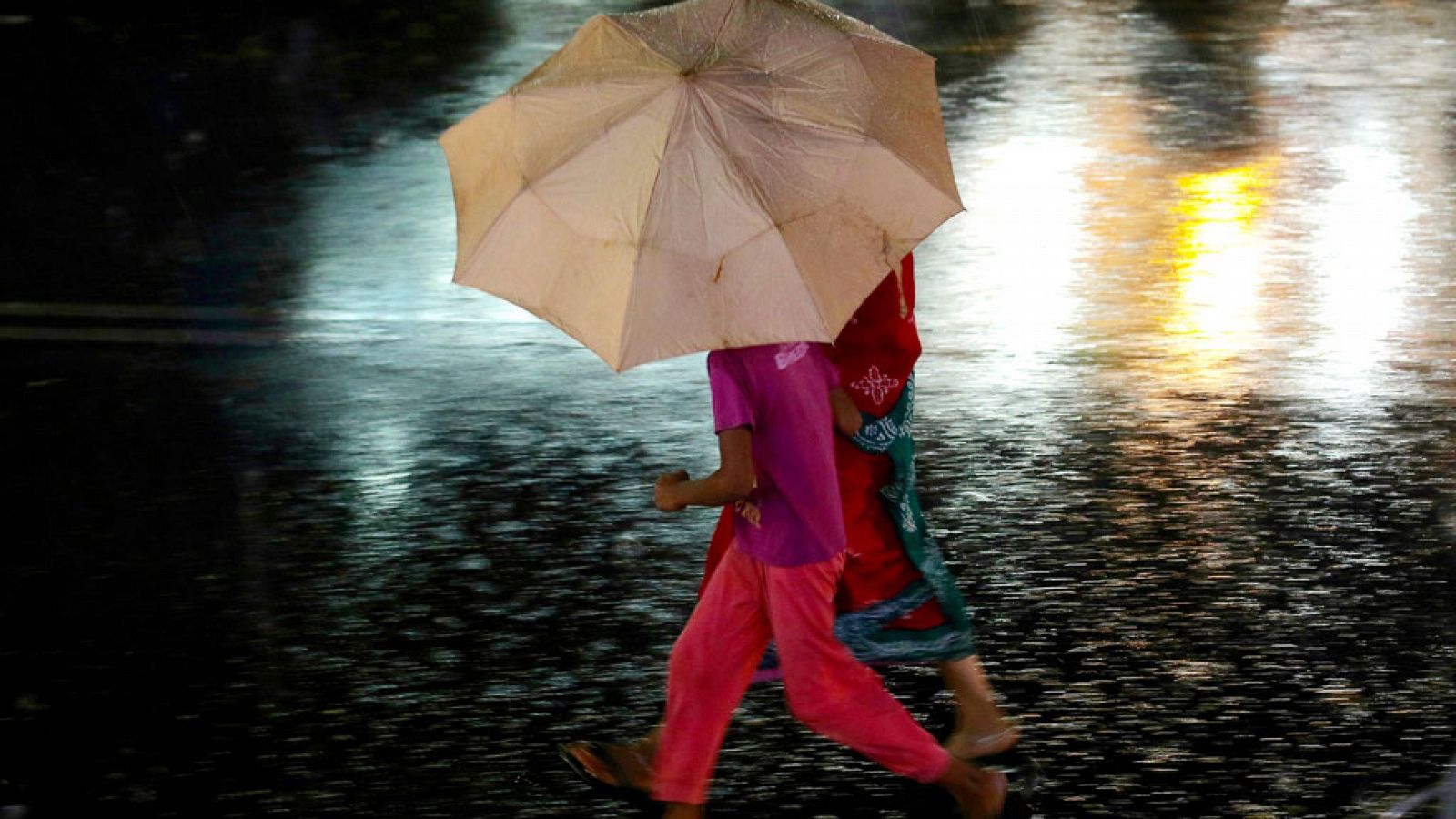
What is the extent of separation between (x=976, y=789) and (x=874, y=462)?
0.72 metres

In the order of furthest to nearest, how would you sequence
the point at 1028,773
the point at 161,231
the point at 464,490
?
1. the point at 161,231
2. the point at 464,490
3. the point at 1028,773

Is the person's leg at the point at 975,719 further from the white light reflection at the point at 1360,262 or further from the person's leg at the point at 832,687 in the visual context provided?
the white light reflection at the point at 1360,262

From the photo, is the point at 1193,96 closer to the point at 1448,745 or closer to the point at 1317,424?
the point at 1317,424

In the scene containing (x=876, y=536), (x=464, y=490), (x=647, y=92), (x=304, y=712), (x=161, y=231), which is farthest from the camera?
(x=161, y=231)

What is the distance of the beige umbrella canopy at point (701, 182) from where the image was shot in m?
3.10

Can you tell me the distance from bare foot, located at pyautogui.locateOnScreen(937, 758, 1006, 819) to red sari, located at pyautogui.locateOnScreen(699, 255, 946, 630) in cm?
32

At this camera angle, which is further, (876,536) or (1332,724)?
(1332,724)

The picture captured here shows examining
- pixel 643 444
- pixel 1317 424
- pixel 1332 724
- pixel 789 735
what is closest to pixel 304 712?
pixel 789 735

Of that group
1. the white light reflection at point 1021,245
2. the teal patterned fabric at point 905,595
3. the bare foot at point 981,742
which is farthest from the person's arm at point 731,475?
the white light reflection at point 1021,245

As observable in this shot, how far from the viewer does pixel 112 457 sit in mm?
6332

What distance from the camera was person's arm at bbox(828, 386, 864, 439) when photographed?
11.7 ft

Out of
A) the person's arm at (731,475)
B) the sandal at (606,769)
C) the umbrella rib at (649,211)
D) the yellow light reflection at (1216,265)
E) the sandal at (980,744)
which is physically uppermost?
the umbrella rib at (649,211)

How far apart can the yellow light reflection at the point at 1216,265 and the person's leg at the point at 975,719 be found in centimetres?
294

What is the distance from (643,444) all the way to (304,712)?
2.03 meters
